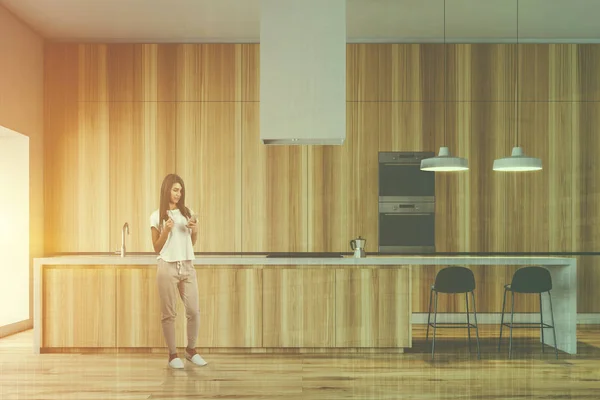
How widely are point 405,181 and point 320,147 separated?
1.08m

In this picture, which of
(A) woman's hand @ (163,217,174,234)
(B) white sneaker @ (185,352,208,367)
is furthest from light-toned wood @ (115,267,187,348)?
(A) woman's hand @ (163,217,174,234)

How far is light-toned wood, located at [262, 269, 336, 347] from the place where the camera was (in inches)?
194

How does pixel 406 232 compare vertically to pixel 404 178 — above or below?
below

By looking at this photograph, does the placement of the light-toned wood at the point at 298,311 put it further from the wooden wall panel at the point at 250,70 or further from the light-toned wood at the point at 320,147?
the wooden wall panel at the point at 250,70

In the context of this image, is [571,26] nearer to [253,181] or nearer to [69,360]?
[253,181]

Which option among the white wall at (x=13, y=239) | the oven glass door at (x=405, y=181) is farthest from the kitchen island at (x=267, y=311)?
the oven glass door at (x=405, y=181)

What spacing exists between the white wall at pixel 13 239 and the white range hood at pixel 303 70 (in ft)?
10.3

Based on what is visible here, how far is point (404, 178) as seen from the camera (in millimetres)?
6652

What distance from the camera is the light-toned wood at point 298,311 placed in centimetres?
493

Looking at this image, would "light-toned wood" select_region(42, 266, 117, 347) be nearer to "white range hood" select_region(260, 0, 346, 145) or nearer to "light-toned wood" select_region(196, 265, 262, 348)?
"light-toned wood" select_region(196, 265, 262, 348)

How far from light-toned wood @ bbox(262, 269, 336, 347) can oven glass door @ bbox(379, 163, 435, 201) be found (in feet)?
6.76

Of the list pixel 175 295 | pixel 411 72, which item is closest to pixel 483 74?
pixel 411 72

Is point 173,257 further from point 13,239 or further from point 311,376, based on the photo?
point 13,239

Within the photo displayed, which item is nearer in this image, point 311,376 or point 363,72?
point 311,376
